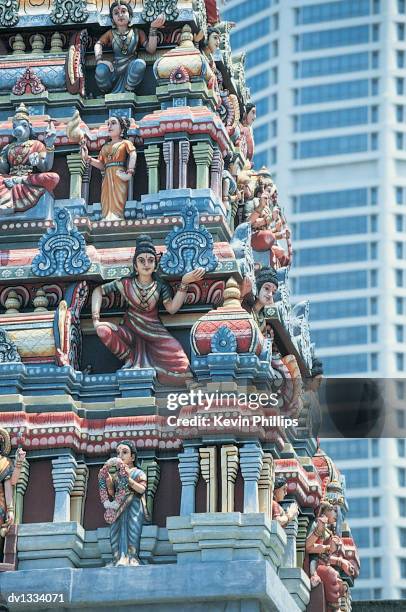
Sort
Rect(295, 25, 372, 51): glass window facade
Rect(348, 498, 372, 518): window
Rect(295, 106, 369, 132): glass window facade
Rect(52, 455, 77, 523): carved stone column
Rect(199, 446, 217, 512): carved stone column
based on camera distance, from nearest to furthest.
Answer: Rect(199, 446, 217, 512): carved stone column < Rect(52, 455, 77, 523): carved stone column < Rect(348, 498, 372, 518): window < Rect(295, 106, 369, 132): glass window facade < Rect(295, 25, 372, 51): glass window facade

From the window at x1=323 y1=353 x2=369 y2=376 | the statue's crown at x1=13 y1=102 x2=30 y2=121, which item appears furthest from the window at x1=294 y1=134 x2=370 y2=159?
the statue's crown at x1=13 y1=102 x2=30 y2=121

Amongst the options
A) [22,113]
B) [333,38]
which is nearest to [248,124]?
[22,113]

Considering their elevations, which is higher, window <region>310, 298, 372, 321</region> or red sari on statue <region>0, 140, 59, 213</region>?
window <region>310, 298, 372, 321</region>

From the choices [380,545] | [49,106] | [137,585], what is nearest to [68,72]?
[49,106]

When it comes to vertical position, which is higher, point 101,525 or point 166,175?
point 166,175

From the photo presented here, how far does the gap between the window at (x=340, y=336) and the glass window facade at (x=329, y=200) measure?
7851mm

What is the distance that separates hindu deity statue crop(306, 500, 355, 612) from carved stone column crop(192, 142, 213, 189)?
20.8 ft

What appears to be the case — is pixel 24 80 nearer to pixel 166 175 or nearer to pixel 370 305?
pixel 166 175

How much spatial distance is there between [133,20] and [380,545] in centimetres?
7412

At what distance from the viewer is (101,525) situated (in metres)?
32.0

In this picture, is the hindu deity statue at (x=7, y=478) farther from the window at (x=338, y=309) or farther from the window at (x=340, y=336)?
the window at (x=338, y=309)

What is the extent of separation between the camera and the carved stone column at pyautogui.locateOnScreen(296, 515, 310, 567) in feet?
116

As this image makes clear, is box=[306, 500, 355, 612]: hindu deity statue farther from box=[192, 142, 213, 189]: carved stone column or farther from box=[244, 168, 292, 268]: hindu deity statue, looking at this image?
box=[192, 142, 213, 189]: carved stone column

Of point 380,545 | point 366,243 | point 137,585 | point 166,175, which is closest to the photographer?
point 137,585
